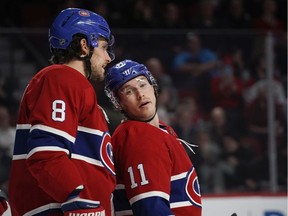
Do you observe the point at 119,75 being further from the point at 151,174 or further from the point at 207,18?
the point at 207,18

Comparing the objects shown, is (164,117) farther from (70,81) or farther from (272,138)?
(70,81)

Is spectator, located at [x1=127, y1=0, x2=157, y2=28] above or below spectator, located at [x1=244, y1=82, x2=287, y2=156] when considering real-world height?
above

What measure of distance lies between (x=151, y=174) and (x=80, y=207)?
30cm

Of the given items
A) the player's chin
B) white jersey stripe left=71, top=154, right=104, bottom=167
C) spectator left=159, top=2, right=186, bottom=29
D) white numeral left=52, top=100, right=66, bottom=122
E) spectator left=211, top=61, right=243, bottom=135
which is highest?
spectator left=159, top=2, right=186, bottom=29

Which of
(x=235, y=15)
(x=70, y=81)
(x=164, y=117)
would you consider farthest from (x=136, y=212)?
(x=235, y=15)

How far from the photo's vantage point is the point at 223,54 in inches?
219

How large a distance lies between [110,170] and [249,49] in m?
3.33

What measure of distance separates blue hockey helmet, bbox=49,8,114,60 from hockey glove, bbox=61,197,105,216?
1.58 feet

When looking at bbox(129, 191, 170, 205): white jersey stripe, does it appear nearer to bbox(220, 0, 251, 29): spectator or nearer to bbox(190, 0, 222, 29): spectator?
bbox(190, 0, 222, 29): spectator

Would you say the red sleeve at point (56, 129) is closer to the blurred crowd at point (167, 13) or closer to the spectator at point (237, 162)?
the spectator at point (237, 162)

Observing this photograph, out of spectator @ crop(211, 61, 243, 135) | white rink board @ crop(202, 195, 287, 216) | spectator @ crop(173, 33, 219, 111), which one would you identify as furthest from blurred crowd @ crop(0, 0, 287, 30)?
white rink board @ crop(202, 195, 287, 216)

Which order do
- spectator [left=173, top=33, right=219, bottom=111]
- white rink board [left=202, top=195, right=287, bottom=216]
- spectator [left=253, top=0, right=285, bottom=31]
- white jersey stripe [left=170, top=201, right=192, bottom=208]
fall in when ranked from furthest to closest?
spectator [left=253, top=0, right=285, bottom=31], spectator [left=173, top=33, right=219, bottom=111], white rink board [left=202, top=195, right=287, bottom=216], white jersey stripe [left=170, top=201, right=192, bottom=208]

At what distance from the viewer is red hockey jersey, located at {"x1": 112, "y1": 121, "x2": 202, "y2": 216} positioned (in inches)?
98.3

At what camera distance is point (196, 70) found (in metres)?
5.54
